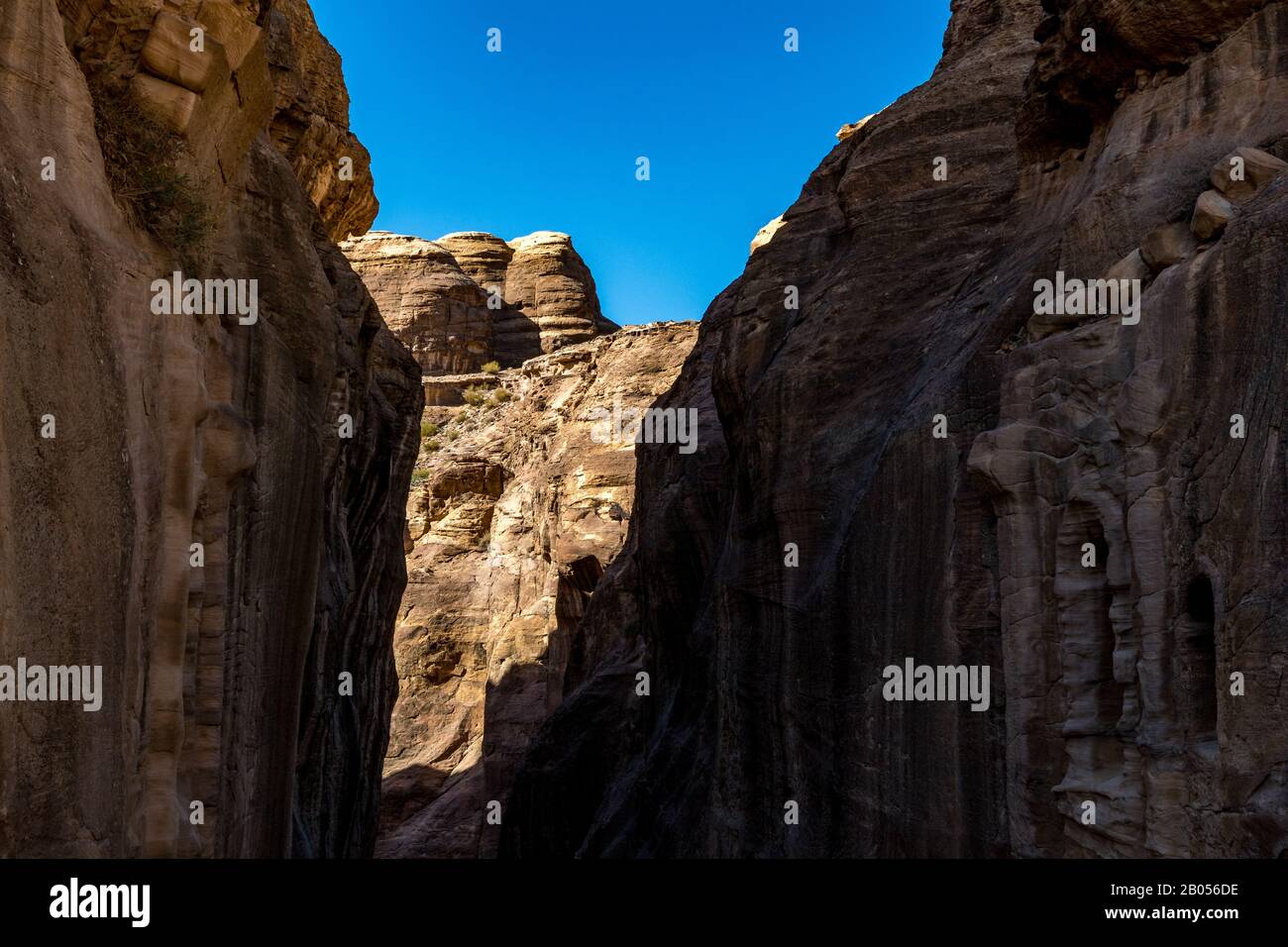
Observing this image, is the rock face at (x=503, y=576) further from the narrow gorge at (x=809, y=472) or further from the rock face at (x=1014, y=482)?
the rock face at (x=1014, y=482)

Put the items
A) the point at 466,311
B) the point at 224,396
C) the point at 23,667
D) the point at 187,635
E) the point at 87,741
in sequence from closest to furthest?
the point at 23,667, the point at 87,741, the point at 187,635, the point at 224,396, the point at 466,311

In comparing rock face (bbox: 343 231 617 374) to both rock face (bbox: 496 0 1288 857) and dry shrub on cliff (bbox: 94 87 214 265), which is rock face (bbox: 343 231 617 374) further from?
dry shrub on cliff (bbox: 94 87 214 265)

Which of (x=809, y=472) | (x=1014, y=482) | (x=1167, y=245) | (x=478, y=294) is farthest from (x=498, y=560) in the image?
(x=1167, y=245)

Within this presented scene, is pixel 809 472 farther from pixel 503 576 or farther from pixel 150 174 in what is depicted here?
pixel 503 576

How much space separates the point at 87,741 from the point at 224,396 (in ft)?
15.6

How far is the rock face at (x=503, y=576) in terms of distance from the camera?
38.2m

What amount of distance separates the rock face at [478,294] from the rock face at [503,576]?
10.9 meters

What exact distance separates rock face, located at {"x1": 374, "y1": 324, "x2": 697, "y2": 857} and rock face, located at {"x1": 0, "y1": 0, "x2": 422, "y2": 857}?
57.2 ft

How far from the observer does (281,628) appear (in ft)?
50.3

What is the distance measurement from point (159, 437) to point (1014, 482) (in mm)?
7875

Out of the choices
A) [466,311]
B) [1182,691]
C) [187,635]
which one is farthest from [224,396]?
[466,311]

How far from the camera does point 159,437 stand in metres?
11.6

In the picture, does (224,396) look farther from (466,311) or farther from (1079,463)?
(466,311)

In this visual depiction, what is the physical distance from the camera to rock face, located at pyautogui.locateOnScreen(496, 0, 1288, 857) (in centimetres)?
1062
